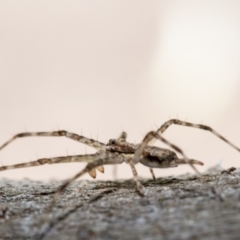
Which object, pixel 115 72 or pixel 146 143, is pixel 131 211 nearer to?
pixel 146 143

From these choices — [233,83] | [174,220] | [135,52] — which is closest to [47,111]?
[135,52]

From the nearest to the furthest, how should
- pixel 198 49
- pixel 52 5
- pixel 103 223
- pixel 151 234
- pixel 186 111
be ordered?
pixel 151 234 < pixel 103 223 < pixel 186 111 < pixel 198 49 < pixel 52 5

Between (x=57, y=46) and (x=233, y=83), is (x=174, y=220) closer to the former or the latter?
(x=233, y=83)

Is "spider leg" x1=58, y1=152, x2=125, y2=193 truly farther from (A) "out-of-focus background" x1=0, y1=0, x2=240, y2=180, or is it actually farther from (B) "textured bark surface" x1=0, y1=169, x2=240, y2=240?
(A) "out-of-focus background" x1=0, y1=0, x2=240, y2=180

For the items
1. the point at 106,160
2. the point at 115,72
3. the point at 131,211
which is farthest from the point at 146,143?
the point at 115,72

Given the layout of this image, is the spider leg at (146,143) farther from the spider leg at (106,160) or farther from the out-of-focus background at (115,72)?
the out-of-focus background at (115,72)

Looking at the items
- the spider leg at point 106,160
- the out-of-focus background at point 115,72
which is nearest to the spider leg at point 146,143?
the spider leg at point 106,160
